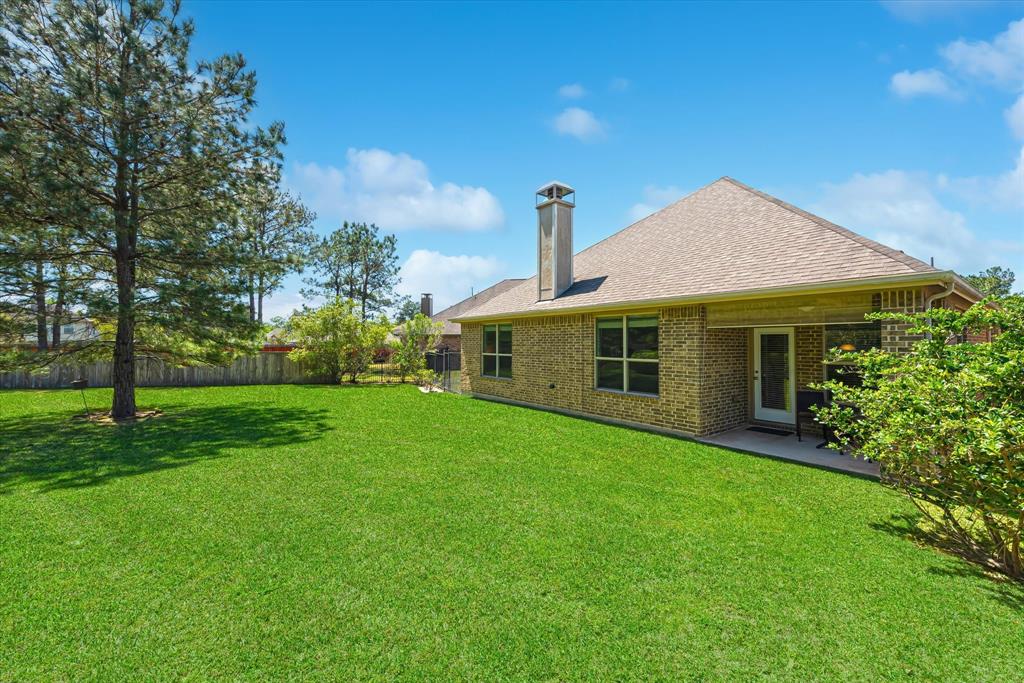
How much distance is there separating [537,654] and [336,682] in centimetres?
111

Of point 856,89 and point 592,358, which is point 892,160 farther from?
point 592,358

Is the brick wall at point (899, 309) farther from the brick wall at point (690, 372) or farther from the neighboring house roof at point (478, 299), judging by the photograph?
the neighboring house roof at point (478, 299)

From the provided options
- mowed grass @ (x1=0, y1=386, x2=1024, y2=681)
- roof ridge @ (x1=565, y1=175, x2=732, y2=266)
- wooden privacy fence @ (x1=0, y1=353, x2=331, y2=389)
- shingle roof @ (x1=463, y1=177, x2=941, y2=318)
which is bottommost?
mowed grass @ (x1=0, y1=386, x2=1024, y2=681)

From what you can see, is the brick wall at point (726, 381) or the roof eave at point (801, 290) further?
the brick wall at point (726, 381)

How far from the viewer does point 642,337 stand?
30.2 feet

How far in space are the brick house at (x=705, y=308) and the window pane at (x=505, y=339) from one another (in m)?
0.25

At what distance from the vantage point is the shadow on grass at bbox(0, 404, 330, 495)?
6164mm

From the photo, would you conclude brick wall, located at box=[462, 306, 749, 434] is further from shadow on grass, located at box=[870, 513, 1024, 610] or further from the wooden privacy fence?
the wooden privacy fence

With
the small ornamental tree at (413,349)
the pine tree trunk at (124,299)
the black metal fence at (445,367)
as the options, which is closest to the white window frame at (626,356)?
Answer: the black metal fence at (445,367)

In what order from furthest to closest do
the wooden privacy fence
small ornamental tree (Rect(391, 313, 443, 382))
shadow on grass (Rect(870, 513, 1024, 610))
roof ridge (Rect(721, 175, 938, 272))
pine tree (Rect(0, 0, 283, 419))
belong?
1. small ornamental tree (Rect(391, 313, 443, 382))
2. the wooden privacy fence
3. pine tree (Rect(0, 0, 283, 419))
4. roof ridge (Rect(721, 175, 938, 272))
5. shadow on grass (Rect(870, 513, 1024, 610))

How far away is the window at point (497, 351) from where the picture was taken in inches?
521

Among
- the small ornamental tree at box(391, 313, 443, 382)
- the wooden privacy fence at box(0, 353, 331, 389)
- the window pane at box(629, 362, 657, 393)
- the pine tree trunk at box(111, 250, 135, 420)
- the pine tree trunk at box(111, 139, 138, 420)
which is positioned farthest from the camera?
the small ornamental tree at box(391, 313, 443, 382)

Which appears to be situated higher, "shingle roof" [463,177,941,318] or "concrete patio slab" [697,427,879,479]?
"shingle roof" [463,177,941,318]

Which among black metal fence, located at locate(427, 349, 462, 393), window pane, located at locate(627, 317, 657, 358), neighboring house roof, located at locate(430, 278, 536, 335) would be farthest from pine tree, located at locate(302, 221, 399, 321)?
window pane, located at locate(627, 317, 657, 358)
